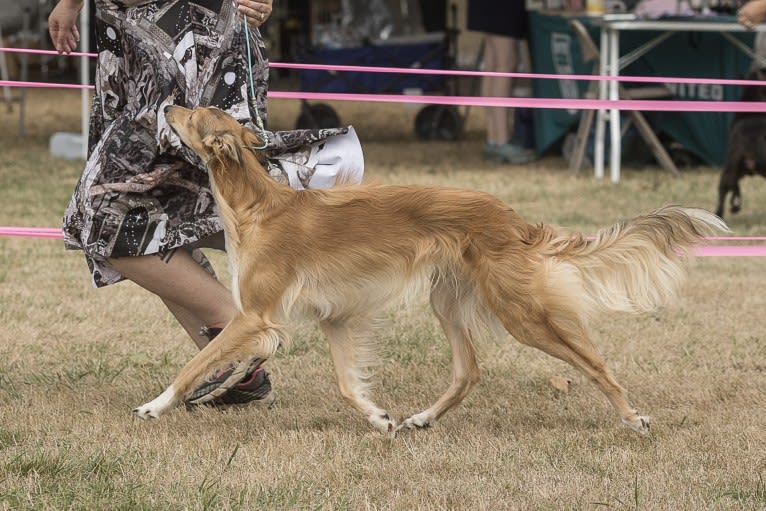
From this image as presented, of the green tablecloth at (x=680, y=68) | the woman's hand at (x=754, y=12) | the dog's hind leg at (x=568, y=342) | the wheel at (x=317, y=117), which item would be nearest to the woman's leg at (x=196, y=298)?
the dog's hind leg at (x=568, y=342)

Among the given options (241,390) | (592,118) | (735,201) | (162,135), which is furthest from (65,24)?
(592,118)

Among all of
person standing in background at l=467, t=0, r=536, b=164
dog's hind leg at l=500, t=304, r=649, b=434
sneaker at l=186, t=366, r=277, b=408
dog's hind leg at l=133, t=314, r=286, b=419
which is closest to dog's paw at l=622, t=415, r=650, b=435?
dog's hind leg at l=500, t=304, r=649, b=434

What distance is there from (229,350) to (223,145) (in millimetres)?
678

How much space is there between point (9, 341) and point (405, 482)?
8.55ft

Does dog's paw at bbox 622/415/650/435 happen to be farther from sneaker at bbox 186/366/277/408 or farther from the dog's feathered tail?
sneaker at bbox 186/366/277/408

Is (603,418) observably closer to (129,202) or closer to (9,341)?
(129,202)

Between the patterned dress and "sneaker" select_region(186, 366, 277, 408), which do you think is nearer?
the patterned dress

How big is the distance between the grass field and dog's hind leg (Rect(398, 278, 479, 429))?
65 mm

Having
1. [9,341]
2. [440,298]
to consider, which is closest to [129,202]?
[440,298]

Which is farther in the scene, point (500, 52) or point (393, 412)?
point (500, 52)

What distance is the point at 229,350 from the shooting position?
13.3 feet

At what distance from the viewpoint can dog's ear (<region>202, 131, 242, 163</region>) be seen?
393cm

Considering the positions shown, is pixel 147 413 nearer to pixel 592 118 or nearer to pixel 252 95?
pixel 252 95

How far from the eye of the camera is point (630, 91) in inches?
449
